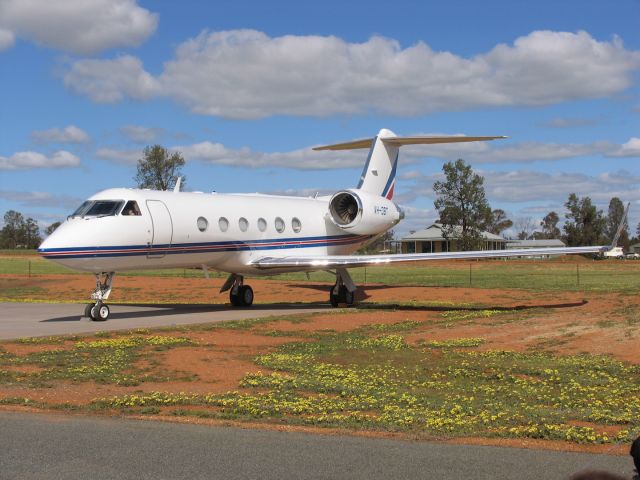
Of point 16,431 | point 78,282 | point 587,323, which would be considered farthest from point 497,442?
point 78,282

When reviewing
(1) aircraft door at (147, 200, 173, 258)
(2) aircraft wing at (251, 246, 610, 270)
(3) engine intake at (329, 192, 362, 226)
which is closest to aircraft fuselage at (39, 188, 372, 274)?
(1) aircraft door at (147, 200, 173, 258)

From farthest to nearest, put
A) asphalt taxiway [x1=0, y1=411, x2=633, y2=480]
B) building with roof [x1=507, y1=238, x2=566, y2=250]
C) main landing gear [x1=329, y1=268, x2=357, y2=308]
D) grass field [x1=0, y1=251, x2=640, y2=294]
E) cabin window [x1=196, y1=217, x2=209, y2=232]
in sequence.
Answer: building with roof [x1=507, y1=238, x2=566, y2=250] < grass field [x1=0, y1=251, x2=640, y2=294] < main landing gear [x1=329, y1=268, x2=357, y2=308] < cabin window [x1=196, y1=217, x2=209, y2=232] < asphalt taxiway [x1=0, y1=411, x2=633, y2=480]

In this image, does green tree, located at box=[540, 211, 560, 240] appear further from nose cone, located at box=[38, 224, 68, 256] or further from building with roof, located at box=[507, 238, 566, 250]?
nose cone, located at box=[38, 224, 68, 256]

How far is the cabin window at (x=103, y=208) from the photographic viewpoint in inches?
856

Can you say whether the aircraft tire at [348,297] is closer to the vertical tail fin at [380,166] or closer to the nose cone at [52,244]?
the vertical tail fin at [380,166]

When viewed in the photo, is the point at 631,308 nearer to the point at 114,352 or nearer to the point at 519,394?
the point at 519,394

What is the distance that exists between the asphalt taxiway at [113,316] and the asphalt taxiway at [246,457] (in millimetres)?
10056

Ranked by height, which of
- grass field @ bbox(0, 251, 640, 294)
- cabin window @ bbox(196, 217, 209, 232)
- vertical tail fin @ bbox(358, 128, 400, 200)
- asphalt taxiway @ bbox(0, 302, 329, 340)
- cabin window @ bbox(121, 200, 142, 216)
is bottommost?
asphalt taxiway @ bbox(0, 302, 329, 340)

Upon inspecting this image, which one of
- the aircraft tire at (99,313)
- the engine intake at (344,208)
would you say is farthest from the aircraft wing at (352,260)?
the aircraft tire at (99,313)

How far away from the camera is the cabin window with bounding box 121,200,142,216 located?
72.9 feet

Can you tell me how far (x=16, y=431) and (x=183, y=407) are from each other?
7.57 feet

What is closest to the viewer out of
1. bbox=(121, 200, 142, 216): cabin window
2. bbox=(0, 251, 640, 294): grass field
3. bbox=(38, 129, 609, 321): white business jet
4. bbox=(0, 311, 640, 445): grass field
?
bbox=(0, 311, 640, 445): grass field

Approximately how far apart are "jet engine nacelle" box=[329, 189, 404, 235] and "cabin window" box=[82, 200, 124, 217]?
34.3 ft

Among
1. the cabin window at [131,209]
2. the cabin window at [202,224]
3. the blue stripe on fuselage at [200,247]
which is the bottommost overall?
the blue stripe on fuselage at [200,247]
